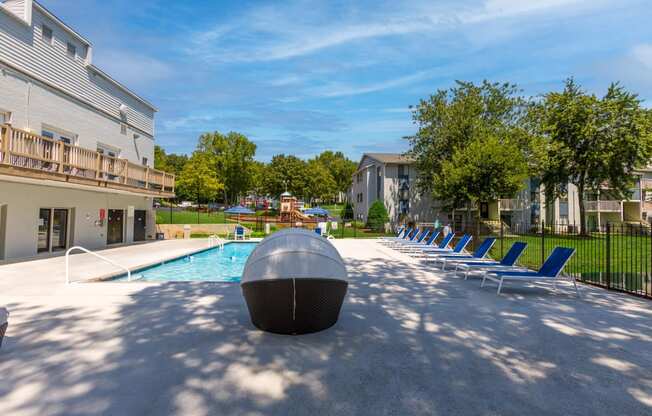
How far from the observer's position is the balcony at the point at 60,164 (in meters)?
10.8

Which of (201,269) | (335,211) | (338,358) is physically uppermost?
(335,211)

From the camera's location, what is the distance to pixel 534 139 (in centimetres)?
3098

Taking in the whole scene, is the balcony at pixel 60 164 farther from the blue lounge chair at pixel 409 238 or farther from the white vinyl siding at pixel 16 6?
the blue lounge chair at pixel 409 238

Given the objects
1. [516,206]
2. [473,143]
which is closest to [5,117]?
[473,143]

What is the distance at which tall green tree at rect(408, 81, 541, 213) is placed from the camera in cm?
2838

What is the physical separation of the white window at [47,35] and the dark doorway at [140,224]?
1001 centimetres

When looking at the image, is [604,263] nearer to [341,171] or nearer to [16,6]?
[16,6]

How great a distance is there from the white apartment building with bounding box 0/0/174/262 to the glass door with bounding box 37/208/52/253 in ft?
0.13

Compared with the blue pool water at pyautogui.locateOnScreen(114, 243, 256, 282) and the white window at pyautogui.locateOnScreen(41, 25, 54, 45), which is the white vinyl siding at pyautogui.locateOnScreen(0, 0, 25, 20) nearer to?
the white window at pyautogui.locateOnScreen(41, 25, 54, 45)

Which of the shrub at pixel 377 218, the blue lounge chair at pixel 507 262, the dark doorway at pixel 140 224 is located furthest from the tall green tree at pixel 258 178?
the blue lounge chair at pixel 507 262

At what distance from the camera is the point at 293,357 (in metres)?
4.34

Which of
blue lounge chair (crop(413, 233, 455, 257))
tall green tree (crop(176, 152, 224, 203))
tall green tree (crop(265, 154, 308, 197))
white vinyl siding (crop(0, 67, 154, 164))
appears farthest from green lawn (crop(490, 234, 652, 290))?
tall green tree (crop(265, 154, 308, 197))

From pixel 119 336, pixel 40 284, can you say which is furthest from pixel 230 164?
pixel 119 336

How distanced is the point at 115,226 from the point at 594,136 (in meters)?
34.7
